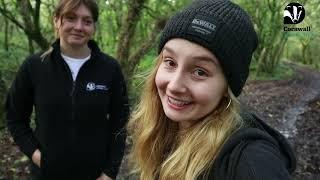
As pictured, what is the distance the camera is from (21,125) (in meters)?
3.32

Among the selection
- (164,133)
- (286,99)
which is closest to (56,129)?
(164,133)

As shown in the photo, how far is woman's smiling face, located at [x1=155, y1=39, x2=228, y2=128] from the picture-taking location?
163cm

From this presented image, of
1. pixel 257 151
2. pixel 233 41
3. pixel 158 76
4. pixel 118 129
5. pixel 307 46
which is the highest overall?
pixel 233 41

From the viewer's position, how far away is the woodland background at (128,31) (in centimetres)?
645

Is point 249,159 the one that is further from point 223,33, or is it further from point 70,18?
point 70,18

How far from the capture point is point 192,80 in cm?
164

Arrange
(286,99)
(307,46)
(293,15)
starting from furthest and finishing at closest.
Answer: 1. (307,46)
2. (293,15)
3. (286,99)

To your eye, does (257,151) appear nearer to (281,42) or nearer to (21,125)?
(21,125)

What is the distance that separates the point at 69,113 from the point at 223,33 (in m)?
1.80

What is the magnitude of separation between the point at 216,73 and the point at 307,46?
3941 cm

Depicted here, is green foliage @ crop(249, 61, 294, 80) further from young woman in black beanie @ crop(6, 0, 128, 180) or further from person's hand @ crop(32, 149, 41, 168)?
person's hand @ crop(32, 149, 41, 168)

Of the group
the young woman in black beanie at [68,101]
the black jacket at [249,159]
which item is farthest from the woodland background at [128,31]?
the black jacket at [249,159]

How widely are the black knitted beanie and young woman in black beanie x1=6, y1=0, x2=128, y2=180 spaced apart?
1524 millimetres

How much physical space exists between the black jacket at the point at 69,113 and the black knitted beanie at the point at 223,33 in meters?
1.52
